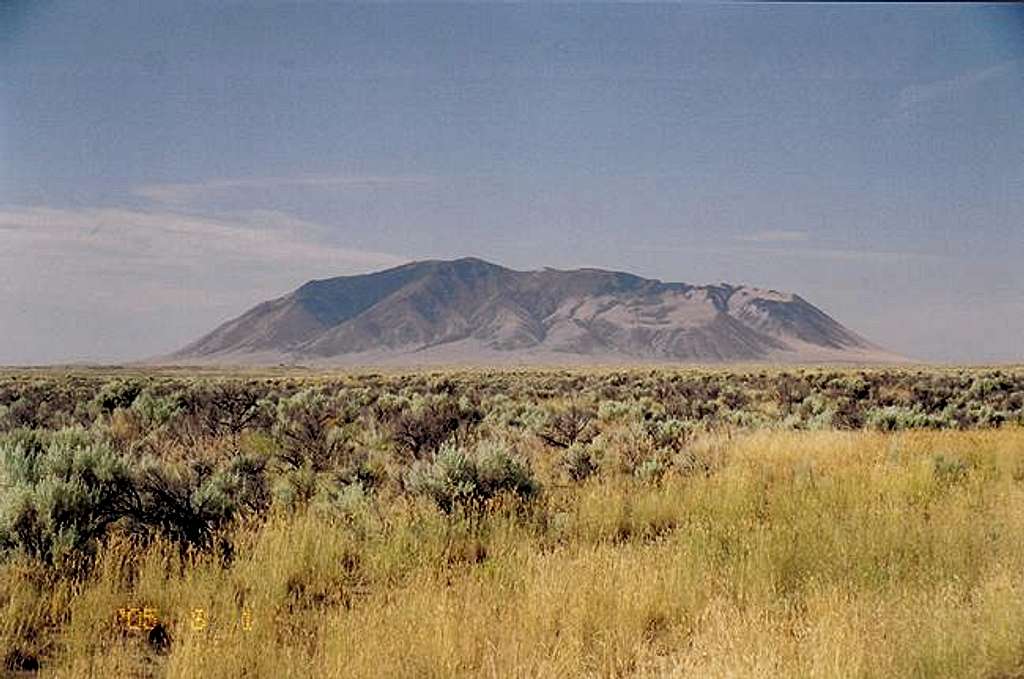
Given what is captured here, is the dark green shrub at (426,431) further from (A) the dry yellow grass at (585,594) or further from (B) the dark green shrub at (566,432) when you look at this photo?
(A) the dry yellow grass at (585,594)

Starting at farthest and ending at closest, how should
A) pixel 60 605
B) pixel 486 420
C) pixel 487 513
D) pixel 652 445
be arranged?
1. pixel 486 420
2. pixel 652 445
3. pixel 487 513
4. pixel 60 605

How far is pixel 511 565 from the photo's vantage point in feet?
19.6

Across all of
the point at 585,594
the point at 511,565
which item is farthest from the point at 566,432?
the point at 585,594

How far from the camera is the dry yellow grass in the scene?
4328 millimetres

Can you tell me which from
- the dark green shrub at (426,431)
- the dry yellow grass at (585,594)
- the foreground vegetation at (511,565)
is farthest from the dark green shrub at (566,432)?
the dry yellow grass at (585,594)

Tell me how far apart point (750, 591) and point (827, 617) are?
86 cm

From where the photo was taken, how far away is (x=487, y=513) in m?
7.52

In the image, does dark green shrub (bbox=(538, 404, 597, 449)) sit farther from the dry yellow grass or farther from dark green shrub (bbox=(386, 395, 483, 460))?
the dry yellow grass

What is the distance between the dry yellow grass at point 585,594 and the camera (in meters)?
4.33

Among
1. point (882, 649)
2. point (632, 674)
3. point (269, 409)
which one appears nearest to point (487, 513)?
point (632, 674)

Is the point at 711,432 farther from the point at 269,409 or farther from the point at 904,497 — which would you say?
the point at 269,409

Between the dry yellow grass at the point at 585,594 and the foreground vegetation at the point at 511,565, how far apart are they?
2 centimetres

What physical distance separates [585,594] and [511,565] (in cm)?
92

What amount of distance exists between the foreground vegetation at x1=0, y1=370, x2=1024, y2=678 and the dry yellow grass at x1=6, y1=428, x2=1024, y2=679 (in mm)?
21
